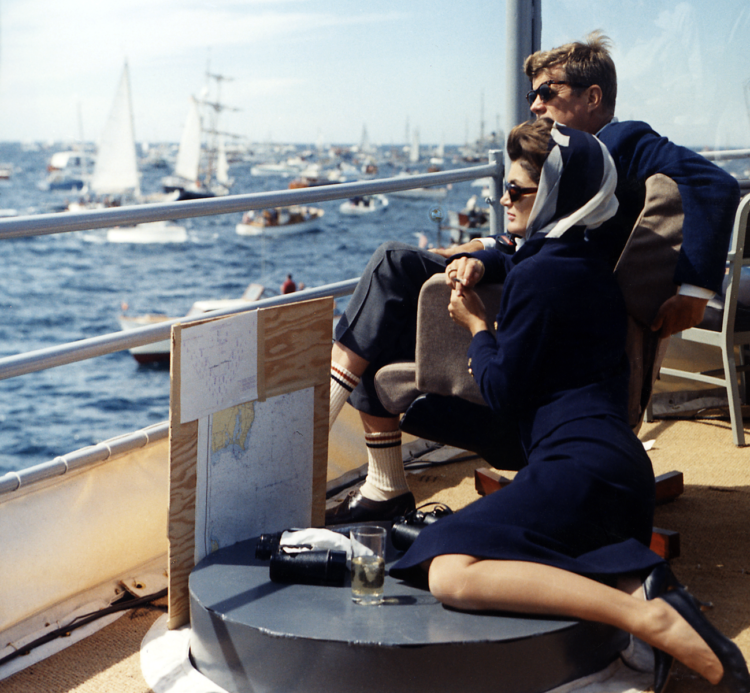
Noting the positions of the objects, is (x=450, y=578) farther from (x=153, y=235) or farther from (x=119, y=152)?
(x=153, y=235)

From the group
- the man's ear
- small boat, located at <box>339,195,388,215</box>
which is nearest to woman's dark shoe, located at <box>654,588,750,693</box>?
the man's ear

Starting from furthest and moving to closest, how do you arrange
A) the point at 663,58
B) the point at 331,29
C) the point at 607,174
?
1. the point at 331,29
2. the point at 663,58
3. the point at 607,174

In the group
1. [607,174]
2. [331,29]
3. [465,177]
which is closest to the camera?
[607,174]

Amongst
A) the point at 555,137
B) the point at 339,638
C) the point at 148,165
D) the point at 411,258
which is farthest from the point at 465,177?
the point at 148,165

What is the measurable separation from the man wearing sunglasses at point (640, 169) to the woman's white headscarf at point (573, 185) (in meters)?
0.15

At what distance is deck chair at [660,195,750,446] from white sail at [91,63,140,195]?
1545 inches

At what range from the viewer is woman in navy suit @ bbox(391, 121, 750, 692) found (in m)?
1.35

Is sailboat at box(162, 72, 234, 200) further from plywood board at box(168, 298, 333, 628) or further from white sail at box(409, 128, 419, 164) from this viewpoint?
plywood board at box(168, 298, 333, 628)

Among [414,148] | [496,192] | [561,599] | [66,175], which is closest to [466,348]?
[561,599]

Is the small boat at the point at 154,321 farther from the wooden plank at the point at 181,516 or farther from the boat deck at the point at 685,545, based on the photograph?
the wooden plank at the point at 181,516

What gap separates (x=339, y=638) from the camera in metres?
1.33

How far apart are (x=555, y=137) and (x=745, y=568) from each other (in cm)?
106

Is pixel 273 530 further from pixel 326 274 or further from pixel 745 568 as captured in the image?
pixel 326 274

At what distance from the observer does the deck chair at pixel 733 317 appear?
8.73 feet
